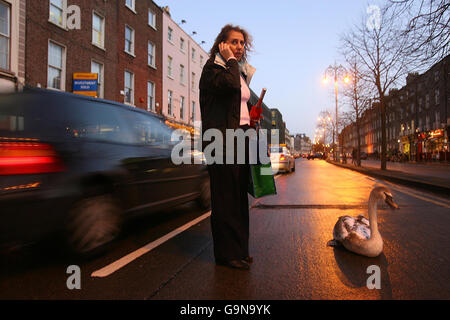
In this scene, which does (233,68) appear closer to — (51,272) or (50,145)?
(50,145)

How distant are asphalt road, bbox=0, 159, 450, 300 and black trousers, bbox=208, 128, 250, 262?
0.63ft

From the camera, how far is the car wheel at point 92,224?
2.81 metres

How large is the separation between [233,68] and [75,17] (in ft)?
54.0

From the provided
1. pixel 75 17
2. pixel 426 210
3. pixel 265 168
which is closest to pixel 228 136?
pixel 265 168

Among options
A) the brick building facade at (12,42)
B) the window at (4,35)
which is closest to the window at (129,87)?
the brick building facade at (12,42)

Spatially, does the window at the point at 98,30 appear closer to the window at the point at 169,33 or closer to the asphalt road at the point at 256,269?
the window at the point at 169,33

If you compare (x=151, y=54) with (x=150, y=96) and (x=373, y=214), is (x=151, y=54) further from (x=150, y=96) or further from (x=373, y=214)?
(x=373, y=214)

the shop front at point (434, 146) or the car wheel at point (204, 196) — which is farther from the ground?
the shop front at point (434, 146)

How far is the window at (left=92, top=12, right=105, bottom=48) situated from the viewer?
57.1 feet

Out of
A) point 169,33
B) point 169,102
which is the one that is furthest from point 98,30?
point 169,33

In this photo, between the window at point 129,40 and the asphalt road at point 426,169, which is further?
the window at point 129,40

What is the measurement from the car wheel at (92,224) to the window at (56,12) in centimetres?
1459

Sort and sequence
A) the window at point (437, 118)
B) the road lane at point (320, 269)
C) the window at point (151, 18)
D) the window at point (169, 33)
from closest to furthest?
1. the road lane at point (320, 269)
2. the window at point (151, 18)
3. the window at point (169, 33)
4. the window at point (437, 118)

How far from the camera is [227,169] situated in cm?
270
